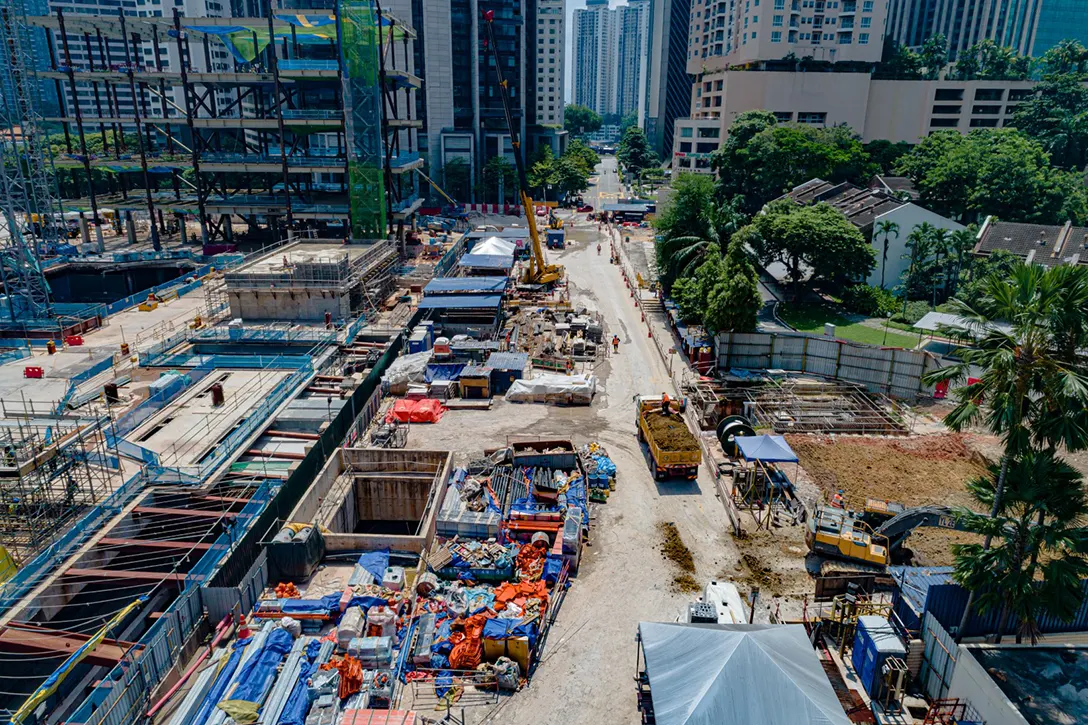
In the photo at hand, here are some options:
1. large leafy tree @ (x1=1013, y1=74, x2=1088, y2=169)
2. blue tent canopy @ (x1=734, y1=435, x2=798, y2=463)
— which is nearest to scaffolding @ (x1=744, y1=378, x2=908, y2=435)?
blue tent canopy @ (x1=734, y1=435, x2=798, y2=463)

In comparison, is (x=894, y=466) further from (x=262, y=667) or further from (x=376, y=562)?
(x=262, y=667)

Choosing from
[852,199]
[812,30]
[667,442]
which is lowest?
[667,442]

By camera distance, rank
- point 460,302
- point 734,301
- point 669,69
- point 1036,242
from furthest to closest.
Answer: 1. point 669,69
2. point 1036,242
3. point 460,302
4. point 734,301

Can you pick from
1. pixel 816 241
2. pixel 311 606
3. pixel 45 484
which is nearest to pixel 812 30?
pixel 816 241

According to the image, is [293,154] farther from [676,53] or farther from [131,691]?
[676,53]

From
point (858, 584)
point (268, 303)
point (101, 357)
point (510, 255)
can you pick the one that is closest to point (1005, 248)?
point (510, 255)

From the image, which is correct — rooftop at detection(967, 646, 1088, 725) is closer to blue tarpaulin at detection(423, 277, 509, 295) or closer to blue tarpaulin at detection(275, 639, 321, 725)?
blue tarpaulin at detection(275, 639, 321, 725)
